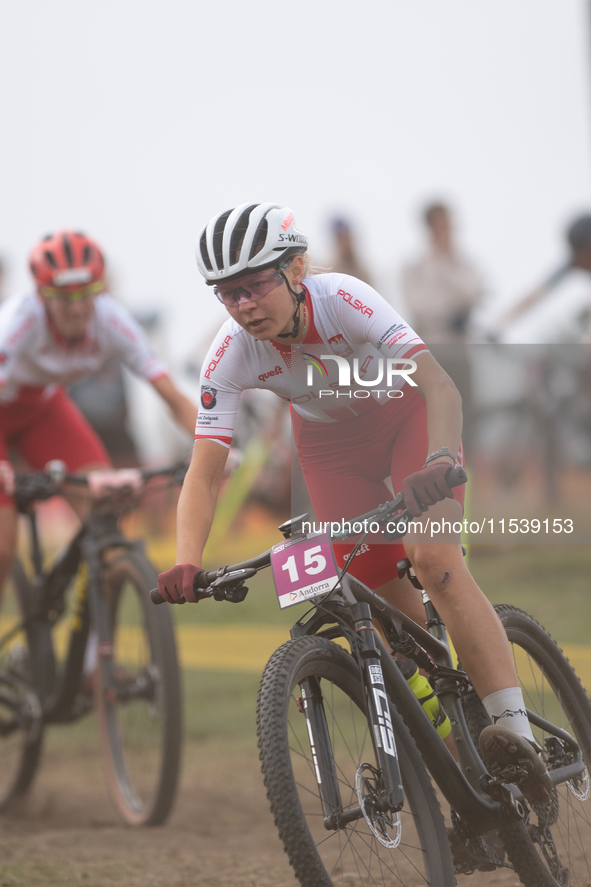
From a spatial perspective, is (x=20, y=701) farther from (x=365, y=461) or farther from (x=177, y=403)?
(x=365, y=461)

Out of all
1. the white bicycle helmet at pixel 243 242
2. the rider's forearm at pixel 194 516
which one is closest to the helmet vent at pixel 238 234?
the white bicycle helmet at pixel 243 242

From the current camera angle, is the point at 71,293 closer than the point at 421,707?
No

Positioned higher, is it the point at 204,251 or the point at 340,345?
the point at 204,251

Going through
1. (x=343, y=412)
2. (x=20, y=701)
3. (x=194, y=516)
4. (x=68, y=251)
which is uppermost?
(x=68, y=251)

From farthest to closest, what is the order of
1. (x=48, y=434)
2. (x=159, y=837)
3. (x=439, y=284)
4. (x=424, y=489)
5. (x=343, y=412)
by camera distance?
(x=439, y=284) < (x=48, y=434) < (x=159, y=837) < (x=343, y=412) < (x=424, y=489)

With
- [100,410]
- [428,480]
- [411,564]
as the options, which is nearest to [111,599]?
[411,564]

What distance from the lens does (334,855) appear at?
310 centimetres

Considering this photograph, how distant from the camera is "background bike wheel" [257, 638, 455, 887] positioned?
2.62 m

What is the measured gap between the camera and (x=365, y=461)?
3.56 metres

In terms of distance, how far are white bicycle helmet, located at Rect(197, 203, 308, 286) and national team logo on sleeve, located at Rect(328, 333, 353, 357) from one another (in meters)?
0.32

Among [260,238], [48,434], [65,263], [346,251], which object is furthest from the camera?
[346,251]

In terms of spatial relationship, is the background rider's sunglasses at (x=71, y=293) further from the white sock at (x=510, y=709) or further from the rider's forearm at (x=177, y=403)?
the white sock at (x=510, y=709)

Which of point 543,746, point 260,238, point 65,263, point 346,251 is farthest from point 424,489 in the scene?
point 346,251

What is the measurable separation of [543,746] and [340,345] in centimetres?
145
